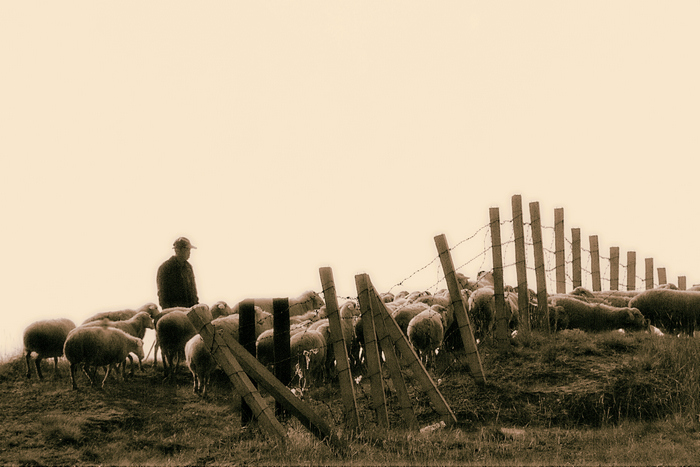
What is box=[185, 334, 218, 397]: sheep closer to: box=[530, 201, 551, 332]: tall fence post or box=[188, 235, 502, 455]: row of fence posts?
box=[188, 235, 502, 455]: row of fence posts

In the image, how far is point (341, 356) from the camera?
8.84 meters

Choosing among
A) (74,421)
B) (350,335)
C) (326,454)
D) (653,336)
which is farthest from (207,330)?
(653,336)

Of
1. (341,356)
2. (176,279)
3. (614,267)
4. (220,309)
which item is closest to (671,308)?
(614,267)

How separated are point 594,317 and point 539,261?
2976mm

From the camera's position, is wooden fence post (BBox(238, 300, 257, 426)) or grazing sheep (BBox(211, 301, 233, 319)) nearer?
wooden fence post (BBox(238, 300, 257, 426))

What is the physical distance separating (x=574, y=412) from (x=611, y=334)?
3.44 meters

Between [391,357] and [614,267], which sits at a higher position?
[614,267]

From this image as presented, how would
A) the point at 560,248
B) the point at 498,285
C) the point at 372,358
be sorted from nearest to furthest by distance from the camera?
the point at 372,358 → the point at 498,285 → the point at 560,248

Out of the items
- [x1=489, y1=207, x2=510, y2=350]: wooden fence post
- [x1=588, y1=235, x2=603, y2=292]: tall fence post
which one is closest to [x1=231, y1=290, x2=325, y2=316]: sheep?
[x1=489, y1=207, x2=510, y2=350]: wooden fence post

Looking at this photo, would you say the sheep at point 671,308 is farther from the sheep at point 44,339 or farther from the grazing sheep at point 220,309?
the sheep at point 44,339

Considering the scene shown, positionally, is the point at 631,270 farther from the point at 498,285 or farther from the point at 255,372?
the point at 255,372

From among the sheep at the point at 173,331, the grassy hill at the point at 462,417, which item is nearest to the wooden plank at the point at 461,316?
the grassy hill at the point at 462,417

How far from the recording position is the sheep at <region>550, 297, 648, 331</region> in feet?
47.4

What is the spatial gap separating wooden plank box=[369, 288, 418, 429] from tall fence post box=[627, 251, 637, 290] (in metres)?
16.1
